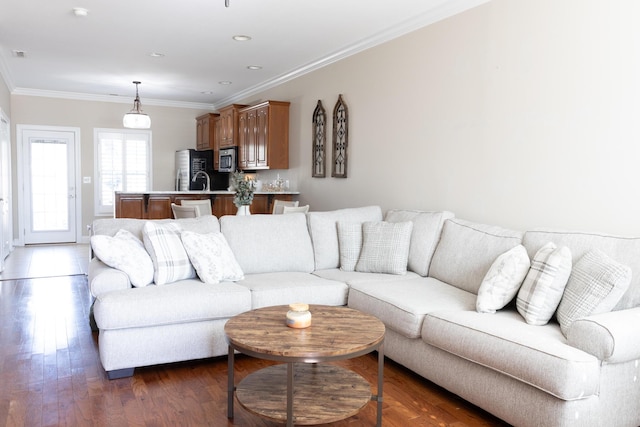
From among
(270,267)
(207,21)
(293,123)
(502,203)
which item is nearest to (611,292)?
(502,203)

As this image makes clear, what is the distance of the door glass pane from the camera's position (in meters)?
8.76

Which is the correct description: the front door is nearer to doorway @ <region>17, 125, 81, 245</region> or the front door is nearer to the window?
doorway @ <region>17, 125, 81, 245</region>

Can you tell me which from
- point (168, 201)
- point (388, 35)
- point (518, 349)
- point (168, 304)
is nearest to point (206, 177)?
point (168, 201)

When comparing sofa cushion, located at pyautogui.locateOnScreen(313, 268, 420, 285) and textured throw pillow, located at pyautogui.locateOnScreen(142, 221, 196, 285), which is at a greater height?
textured throw pillow, located at pyautogui.locateOnScreen(142, 221, 196, 285)

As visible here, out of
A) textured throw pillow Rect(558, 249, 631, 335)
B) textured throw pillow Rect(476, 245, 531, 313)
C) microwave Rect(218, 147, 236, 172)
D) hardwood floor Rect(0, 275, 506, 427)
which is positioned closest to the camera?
textured throw pillow Rect(558, 249, 631, 335)

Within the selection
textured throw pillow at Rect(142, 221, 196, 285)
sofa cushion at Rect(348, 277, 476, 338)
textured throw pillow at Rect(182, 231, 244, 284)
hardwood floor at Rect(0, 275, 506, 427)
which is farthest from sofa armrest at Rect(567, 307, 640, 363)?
textured throw pillow at Rect(142, 221, 196, 285)

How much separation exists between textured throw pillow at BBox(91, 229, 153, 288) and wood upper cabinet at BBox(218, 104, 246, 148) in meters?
4.68

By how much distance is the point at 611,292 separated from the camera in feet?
7.92

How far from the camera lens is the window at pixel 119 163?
9141mm

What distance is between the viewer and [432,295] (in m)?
3.24

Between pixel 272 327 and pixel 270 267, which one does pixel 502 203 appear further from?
pixel 272 327

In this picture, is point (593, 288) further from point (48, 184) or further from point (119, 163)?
point (48, 184)

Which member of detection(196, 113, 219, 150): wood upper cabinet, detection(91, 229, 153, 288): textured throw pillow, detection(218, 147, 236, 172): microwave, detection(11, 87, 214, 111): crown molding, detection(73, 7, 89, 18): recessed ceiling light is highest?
detection(73, 7, 89, 18): recessed ceiling light

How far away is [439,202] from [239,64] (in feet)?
11.0
